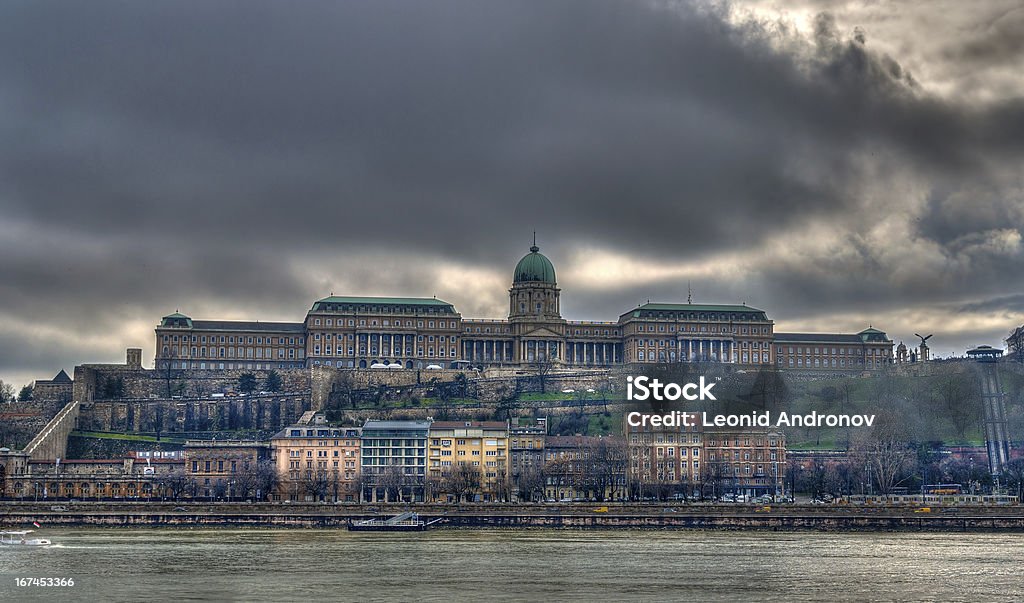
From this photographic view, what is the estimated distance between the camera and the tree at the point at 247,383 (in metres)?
138

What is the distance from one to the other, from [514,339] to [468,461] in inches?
2141

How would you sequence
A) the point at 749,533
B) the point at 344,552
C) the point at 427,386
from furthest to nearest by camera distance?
the point at 427,386 < the point at 749,533 < the point at 344,552

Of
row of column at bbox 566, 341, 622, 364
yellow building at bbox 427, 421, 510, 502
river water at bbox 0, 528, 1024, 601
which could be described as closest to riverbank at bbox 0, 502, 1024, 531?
river water at bbox 0, 528, 1024, 601

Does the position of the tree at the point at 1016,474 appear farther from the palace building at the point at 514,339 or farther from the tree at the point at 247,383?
the tree at the point at 247,383

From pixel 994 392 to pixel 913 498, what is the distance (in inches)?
1411

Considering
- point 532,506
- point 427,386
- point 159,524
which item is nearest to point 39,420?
point 427,386

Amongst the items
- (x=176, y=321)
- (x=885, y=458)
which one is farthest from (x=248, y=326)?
(x=885, y=458)

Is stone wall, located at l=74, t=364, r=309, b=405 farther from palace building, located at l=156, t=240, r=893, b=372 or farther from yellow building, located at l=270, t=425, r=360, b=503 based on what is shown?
yellow building, located at l=270, t=425, r=360, b=503

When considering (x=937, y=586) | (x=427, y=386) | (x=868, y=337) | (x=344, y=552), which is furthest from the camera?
(x=868, y=337)

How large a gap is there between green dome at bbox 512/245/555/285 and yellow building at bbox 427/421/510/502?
55668 mm

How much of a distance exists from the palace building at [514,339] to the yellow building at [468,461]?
131ft

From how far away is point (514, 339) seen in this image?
159 metres

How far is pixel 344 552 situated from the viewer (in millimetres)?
67875

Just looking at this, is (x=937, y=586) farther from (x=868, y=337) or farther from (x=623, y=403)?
(x=868, y=337)
